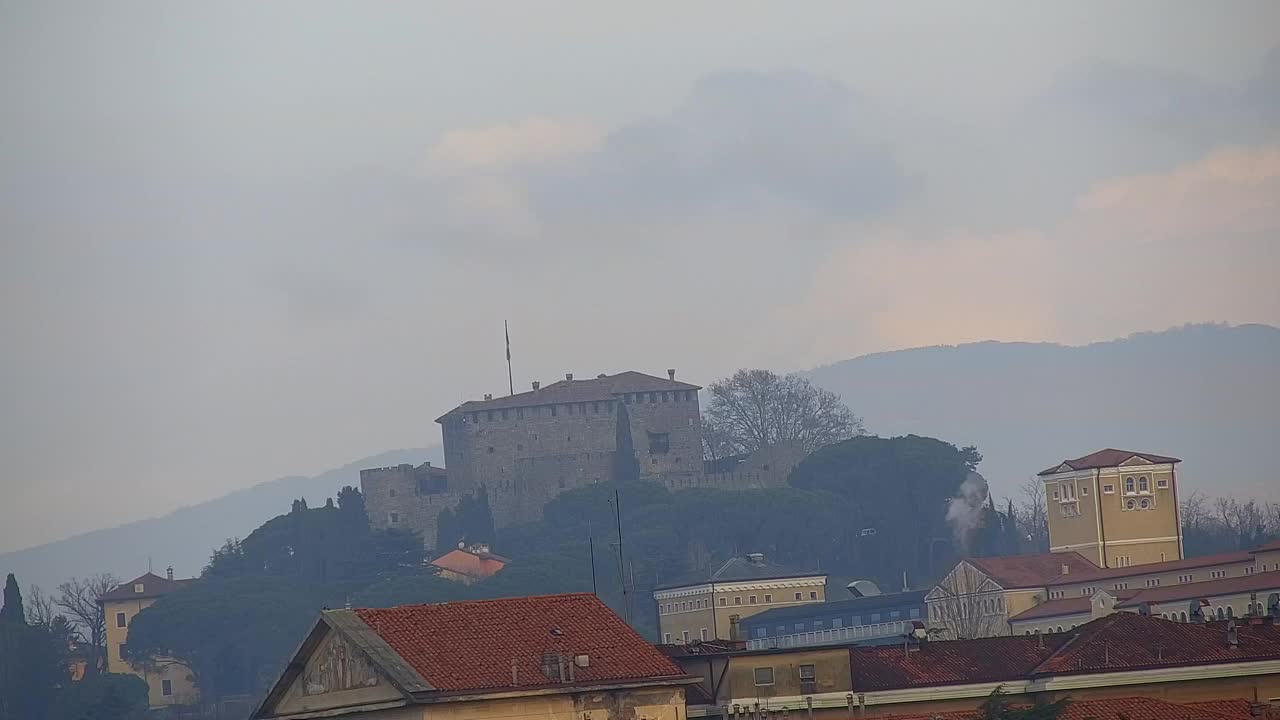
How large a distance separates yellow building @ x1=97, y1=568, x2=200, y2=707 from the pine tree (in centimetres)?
894

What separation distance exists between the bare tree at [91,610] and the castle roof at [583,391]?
20939 millimetres

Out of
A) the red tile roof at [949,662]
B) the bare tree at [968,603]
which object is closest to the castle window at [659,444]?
the bare tree at [968,603]

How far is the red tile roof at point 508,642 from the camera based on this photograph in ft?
109

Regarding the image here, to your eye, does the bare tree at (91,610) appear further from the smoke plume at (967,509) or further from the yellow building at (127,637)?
the smoke plume at (967,509)

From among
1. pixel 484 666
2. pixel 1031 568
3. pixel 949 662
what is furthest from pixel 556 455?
pixel 484 666

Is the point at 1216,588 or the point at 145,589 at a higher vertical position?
the point at 145,589

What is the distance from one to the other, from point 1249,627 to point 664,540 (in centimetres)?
8775

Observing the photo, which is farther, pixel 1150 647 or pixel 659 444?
pixel 659 444

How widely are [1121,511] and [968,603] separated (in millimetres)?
12743

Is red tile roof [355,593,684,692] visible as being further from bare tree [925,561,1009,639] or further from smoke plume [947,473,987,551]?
smoke plume [947,473,987,551]

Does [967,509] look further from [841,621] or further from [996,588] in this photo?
[841,621]

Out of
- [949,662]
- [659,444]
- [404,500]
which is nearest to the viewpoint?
[949,662]

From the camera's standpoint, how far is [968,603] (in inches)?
4075

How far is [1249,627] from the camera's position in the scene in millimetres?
44312
